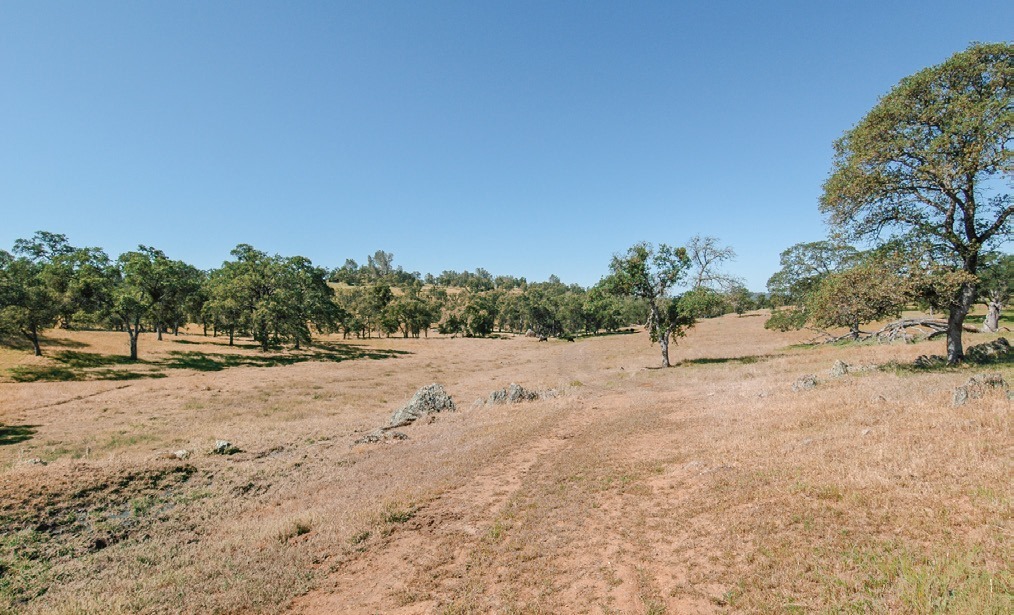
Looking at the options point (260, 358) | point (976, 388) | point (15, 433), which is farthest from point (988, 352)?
point (260, 358)

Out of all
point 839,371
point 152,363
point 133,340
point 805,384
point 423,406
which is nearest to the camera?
point 805,384

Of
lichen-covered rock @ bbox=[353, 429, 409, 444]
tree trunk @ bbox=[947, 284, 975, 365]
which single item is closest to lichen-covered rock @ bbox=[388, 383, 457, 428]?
lichen-covered rock @ bbox=[353, 429, 409, 444]

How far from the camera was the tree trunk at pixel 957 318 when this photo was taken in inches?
697

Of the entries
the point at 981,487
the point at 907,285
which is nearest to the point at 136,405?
the point at 981,487

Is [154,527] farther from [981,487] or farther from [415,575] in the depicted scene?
[981,487]

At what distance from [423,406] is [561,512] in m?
16.5

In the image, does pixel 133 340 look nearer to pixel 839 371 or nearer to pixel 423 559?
pixel 423 559

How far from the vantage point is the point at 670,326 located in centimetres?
3781

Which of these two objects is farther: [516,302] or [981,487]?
[516,302]

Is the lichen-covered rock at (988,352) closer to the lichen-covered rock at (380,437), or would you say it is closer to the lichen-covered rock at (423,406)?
the lichen-covered rock at (423,406)

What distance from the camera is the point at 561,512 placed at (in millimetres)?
9273

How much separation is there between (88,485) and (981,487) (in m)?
23.7

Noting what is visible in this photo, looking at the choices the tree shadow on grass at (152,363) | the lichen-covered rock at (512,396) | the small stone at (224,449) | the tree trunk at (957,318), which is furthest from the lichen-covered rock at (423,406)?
the tree shadow on grass at (152,363)

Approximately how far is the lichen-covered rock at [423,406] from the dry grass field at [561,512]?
6.02 ft
